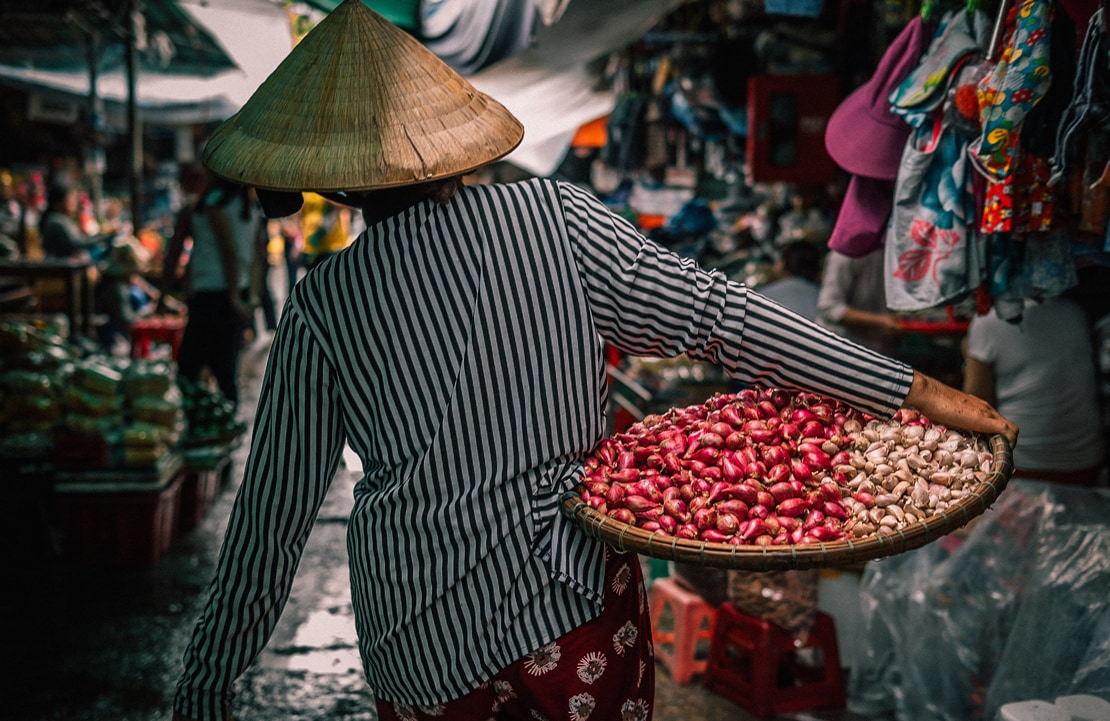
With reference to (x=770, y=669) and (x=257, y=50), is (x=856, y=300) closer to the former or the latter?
(x=770, y=669)

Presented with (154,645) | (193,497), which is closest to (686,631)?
(154,645)

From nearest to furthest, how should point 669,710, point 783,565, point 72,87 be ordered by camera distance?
point 783,565, point 669,710, point 72,87

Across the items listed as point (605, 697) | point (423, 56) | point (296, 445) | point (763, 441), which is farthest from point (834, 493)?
point (423, 56)

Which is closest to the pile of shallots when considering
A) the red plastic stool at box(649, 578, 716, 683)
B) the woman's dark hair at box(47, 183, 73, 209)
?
the red plastic stool at box(649, 578, 716, 683)

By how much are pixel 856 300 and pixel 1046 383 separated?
167cm

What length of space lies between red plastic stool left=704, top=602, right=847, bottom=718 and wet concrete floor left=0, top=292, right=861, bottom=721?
65 mm

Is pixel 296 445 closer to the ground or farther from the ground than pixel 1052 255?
closer to the ground

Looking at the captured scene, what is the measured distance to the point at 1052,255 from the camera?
2.78 metres

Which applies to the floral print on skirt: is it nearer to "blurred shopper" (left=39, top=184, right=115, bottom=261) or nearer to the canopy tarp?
the canopy tarp

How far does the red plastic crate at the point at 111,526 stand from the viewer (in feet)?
16.6

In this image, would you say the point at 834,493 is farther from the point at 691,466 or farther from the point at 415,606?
the point at 415,606

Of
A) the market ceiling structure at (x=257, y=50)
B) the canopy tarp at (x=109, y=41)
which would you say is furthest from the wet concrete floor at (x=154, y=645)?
the canopy tarp at (x=109, y=41)

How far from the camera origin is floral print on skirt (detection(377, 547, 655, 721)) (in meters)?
1.83

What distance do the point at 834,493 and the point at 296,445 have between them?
41.3 inches
